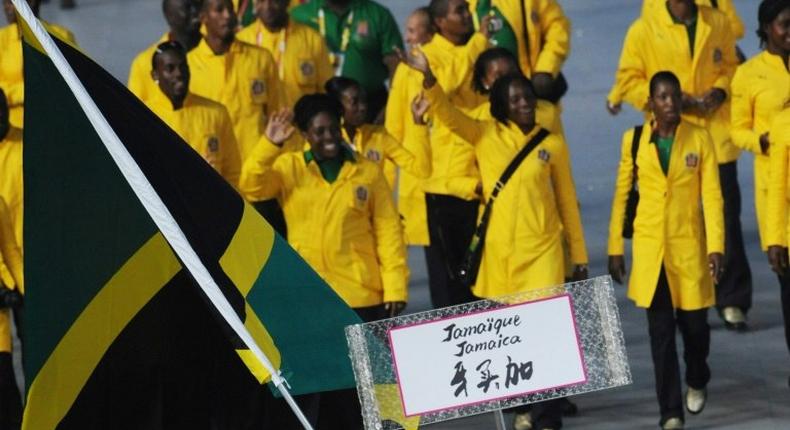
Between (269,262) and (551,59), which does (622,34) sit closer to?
(551,59)

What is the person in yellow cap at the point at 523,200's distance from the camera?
10750 mm

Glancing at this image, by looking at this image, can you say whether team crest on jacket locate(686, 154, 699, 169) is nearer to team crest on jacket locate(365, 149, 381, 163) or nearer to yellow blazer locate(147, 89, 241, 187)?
team crest on jacket locate(365, 149, 381, 163)

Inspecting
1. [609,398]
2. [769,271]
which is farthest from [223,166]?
[769,271]

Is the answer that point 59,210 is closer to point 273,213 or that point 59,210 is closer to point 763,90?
point 273,213

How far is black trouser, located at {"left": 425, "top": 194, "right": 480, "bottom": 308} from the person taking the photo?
1205 centimetres

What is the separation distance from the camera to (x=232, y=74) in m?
12.7

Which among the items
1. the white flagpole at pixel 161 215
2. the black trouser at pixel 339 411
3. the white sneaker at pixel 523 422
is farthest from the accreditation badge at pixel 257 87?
the white flagpole at pixel 161 215

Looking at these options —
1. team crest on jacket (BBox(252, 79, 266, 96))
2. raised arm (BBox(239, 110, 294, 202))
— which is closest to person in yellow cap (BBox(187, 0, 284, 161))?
team crest on jacket (BBox(252, 79, 266, 96))

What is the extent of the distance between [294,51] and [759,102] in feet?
9.60

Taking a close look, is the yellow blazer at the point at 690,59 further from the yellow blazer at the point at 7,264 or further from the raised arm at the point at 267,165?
the yellow blazer at the point at 7,264

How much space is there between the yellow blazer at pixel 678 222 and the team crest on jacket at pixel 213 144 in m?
2.15

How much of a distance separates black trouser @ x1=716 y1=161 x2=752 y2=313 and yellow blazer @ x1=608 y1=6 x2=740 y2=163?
168 mm

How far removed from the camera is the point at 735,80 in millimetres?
11930

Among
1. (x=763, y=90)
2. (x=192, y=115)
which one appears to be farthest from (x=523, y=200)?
(x=192, y=115)
